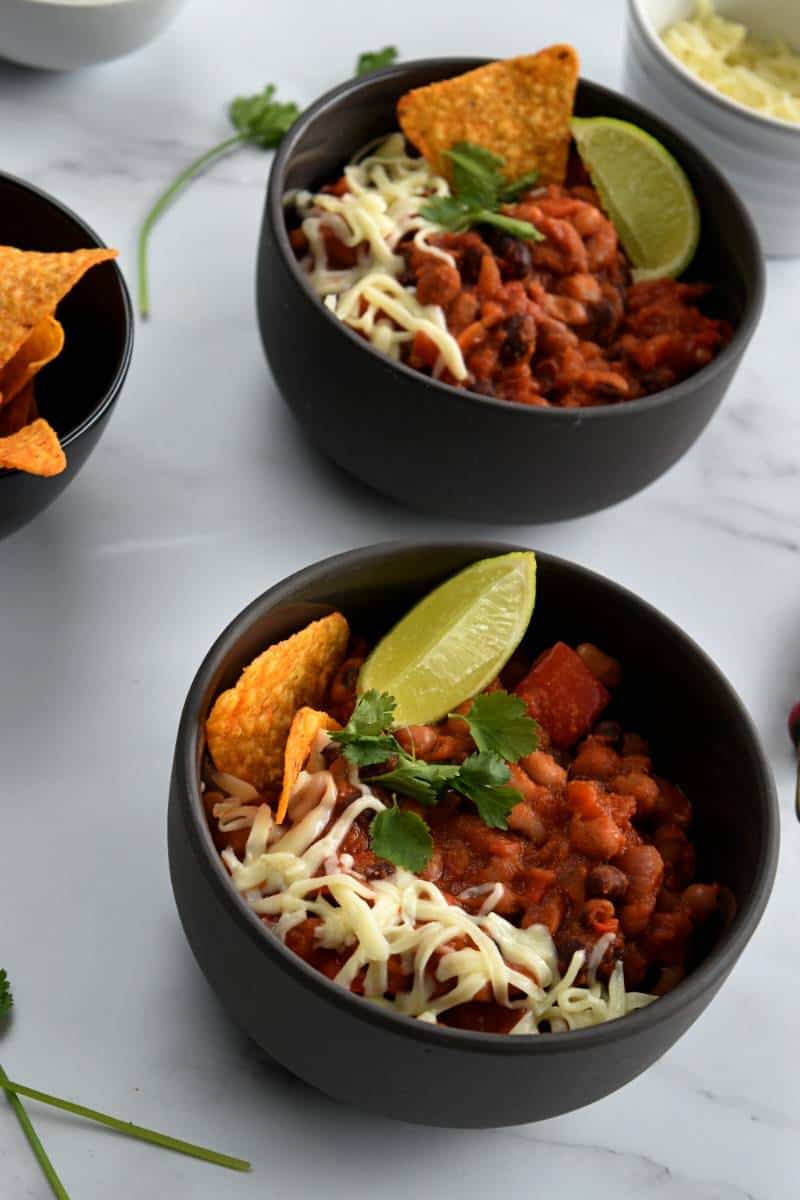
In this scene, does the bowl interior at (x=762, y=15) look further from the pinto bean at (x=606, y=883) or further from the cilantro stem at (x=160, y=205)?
the pinto bean at (x=606, y=883)

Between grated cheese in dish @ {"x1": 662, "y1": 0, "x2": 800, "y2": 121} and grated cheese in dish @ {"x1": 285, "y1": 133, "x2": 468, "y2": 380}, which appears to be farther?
grated cheese in dish @ {"x1": 662, "y1": 0, "x2": 800, "y2": 121}

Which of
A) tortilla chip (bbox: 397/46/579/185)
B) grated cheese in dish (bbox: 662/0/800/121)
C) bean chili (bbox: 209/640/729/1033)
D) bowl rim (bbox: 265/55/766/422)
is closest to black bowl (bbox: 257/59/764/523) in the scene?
bowl rim (bbox: 265/55/766/422)

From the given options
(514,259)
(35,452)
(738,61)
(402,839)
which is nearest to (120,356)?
(35,452)

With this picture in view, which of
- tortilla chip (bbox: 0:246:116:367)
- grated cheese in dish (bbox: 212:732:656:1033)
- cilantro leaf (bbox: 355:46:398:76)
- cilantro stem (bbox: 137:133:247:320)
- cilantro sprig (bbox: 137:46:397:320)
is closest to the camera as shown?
grated cheese in dish (bbox: 212:732:656:1033)

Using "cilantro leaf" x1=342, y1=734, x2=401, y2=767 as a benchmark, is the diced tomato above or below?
below

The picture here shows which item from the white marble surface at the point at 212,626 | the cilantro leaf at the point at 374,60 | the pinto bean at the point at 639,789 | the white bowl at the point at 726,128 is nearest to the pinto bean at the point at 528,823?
the pinto bean at the point at 639,789

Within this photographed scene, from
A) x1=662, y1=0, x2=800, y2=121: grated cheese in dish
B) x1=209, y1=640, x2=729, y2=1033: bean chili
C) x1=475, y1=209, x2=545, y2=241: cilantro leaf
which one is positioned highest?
x1=662, y1=0, x2=800, y2=121: grated cheese in dish

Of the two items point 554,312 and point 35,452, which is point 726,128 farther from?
point 35,452

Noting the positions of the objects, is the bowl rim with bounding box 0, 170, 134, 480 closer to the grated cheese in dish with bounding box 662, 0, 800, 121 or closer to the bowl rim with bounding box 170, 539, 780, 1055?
the bowl rim with bounding box 170, 539, 780, 1055
